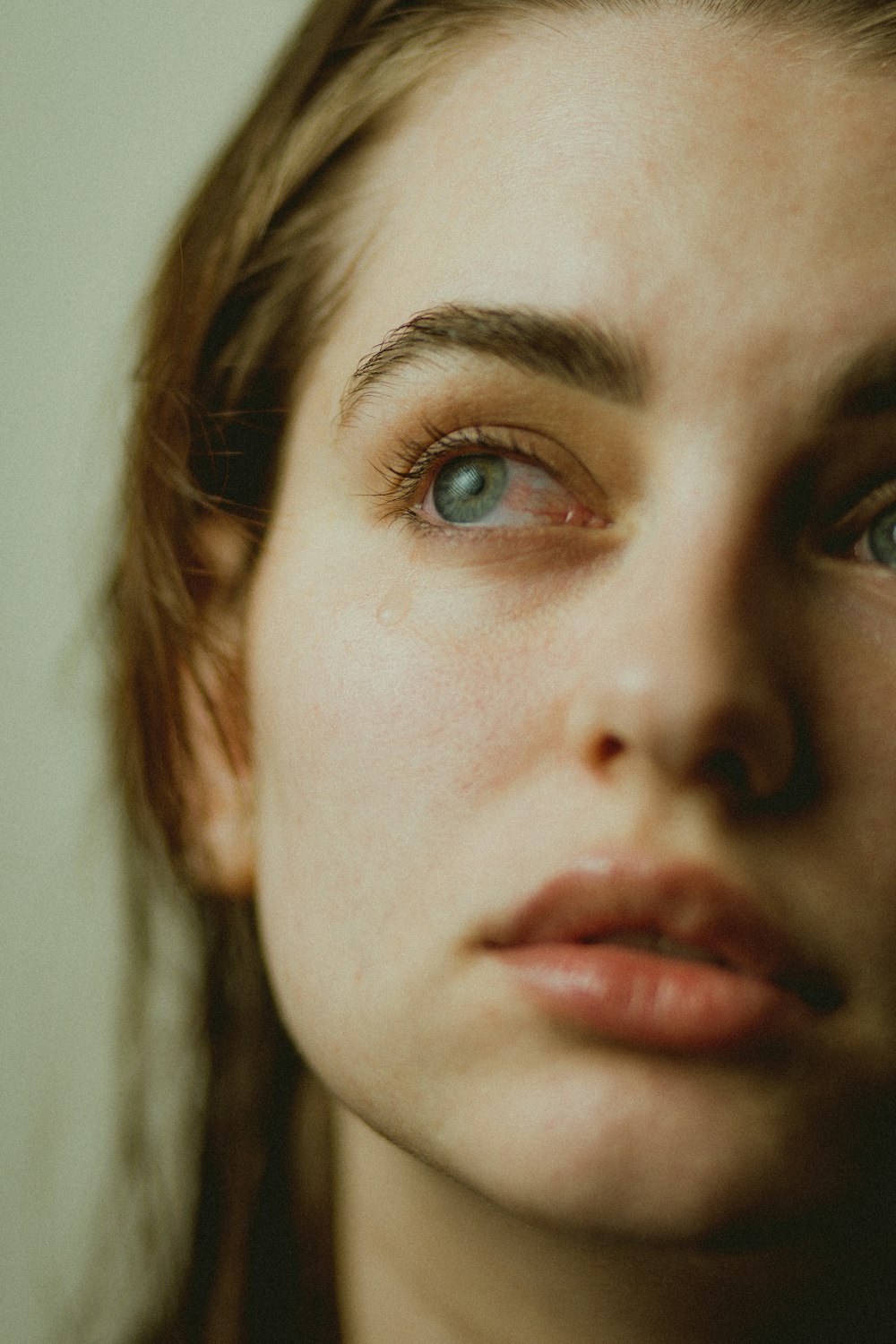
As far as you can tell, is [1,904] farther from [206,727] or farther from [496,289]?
[496,289]

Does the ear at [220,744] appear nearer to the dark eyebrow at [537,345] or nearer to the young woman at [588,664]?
the young woman at [588,664]

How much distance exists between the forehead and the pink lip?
30cm

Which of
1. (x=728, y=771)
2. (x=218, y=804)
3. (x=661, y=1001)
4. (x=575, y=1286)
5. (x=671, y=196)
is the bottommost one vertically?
(x=575, y=1286)

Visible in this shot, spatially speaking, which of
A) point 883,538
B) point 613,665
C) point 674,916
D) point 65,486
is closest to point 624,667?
point 613,665

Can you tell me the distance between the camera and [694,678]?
0.62 m

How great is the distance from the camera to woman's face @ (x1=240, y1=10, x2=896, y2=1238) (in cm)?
63

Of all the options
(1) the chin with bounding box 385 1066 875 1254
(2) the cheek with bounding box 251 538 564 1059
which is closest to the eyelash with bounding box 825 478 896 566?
(2) the cheek with bounding box 251 538 564 1059

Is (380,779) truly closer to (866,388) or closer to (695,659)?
(695,659)

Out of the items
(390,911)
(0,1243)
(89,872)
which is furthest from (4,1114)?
(390,911)

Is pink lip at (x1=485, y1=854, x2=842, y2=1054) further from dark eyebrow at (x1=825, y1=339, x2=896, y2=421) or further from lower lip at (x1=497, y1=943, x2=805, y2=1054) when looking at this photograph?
dark eyebrow at (x1=825, y1=339, x2=896, y2=421)

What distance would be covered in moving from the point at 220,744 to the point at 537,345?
418mm

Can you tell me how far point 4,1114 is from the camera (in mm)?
1325

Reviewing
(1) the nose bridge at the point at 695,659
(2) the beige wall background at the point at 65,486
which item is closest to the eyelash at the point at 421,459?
(1) the nose bridge at the point at 695,659

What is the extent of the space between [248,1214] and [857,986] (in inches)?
29.2
